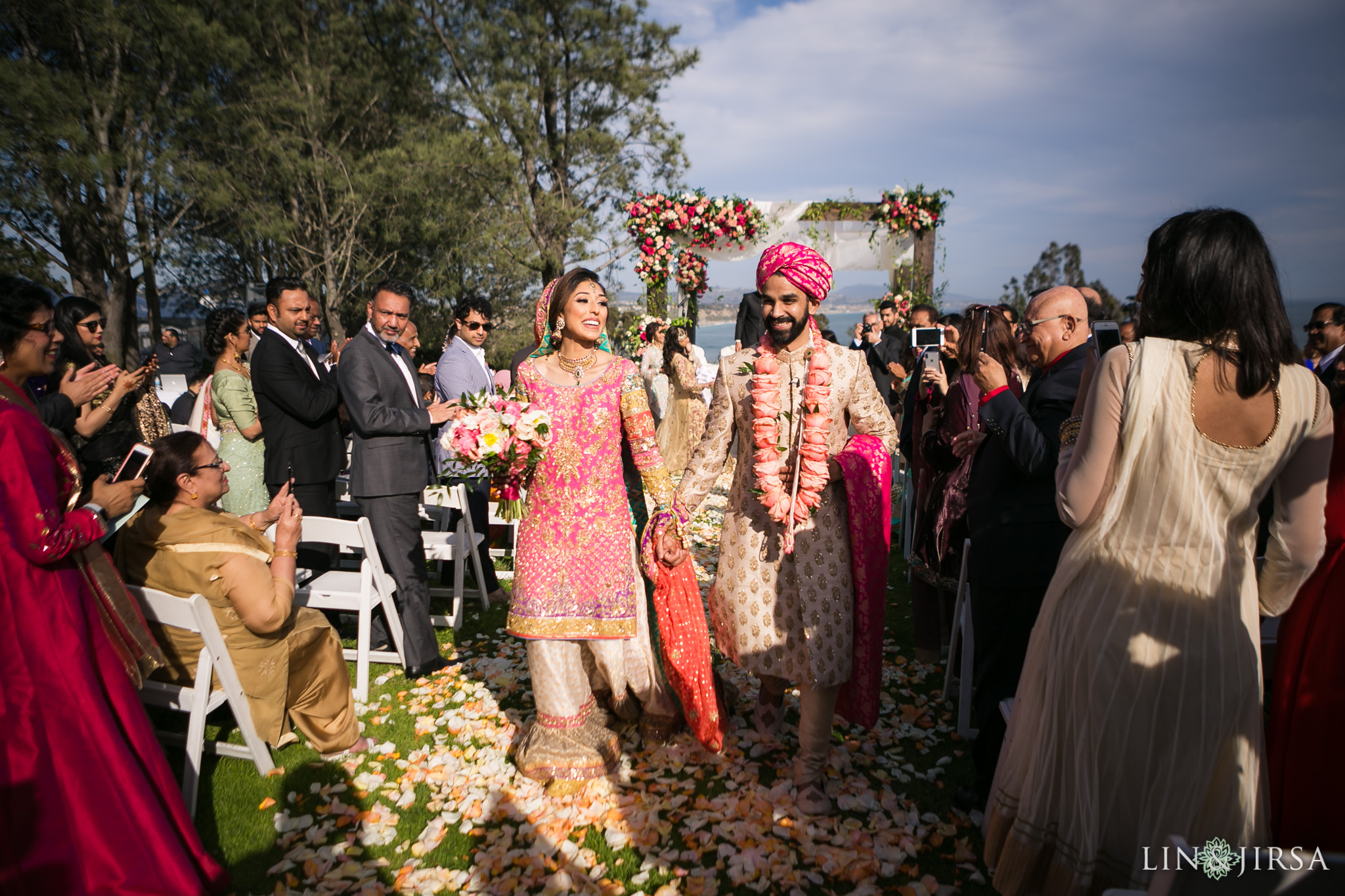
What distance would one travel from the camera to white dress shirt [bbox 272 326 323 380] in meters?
4.38

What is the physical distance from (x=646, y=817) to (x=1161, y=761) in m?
2.05

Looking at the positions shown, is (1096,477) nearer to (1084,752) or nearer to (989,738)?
(1084,752)

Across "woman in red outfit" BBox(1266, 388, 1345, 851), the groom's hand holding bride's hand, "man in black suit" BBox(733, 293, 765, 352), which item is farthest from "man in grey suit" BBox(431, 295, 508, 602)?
"man in black suit" BBox(733, 293, 765, 352)

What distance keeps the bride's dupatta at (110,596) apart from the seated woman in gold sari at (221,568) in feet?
1.53

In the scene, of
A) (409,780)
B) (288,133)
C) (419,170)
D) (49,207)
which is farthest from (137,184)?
(409,780)

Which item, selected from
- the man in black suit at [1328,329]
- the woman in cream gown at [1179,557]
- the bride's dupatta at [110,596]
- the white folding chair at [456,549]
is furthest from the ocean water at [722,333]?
the bride's dupatta at [110,596]

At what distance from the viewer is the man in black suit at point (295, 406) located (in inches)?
169

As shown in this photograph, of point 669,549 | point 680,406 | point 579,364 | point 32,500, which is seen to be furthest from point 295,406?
point 680,406

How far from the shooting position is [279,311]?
14.5 ft

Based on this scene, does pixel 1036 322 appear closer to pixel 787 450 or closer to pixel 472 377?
pixel 787 450

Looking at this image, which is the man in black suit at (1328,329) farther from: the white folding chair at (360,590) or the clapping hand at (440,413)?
the white folding chair at (360,590)

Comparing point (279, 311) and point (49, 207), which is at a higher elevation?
point (49, 207)

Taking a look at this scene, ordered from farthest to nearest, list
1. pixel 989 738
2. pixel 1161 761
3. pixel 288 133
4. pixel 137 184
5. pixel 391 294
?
pixel 288 133 < pixel 137 184 < pixel 391 294 < pixel 989 738 < pixel 1161 761

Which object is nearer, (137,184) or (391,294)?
(391,294)
